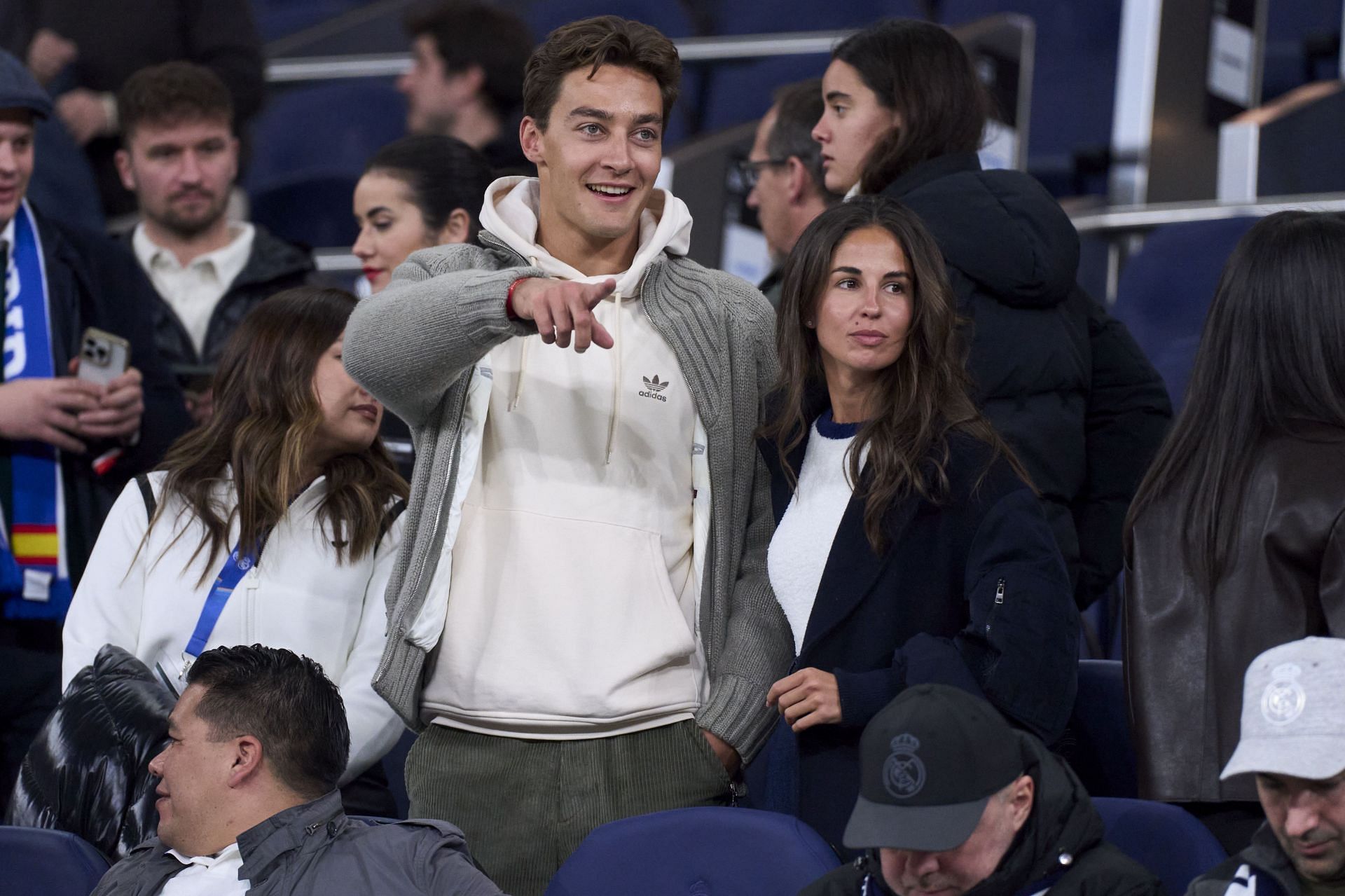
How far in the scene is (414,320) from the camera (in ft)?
7.86

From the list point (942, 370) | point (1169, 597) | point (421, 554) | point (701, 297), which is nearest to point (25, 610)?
point (421, 554)

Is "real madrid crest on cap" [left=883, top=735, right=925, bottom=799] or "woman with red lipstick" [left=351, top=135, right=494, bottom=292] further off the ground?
"woman with red lipstick" [left=351, top=135, right=494, bottom=292]

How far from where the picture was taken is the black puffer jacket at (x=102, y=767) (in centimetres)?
281

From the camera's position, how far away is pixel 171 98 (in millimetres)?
4609

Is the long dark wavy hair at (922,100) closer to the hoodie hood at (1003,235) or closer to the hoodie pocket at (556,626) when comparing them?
the hoodie hood at (1003,235)

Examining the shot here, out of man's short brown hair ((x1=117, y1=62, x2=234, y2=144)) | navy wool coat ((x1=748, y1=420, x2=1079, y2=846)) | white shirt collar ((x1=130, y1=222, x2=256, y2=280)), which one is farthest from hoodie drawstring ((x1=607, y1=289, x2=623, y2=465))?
man's short brown hair ((x1=117, y1=62, x2=234, y2=144))

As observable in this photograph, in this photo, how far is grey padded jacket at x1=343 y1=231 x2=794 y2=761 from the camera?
241 cm

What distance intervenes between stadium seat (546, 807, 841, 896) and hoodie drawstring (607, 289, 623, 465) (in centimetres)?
53

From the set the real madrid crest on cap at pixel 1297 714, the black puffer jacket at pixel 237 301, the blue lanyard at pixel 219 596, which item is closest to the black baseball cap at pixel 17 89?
the black puffer jacket at pixel 237 301

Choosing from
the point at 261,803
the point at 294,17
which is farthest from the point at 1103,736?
the point at 294,17

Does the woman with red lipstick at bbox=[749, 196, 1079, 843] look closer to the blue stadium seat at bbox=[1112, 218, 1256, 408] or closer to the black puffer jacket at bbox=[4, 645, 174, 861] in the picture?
the black puffer jacket at bbox=[4, 645, 174, 861]

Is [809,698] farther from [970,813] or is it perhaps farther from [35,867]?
[35,867]

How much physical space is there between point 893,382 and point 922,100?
0.74 meters

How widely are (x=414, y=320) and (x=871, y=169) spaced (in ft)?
3.45
